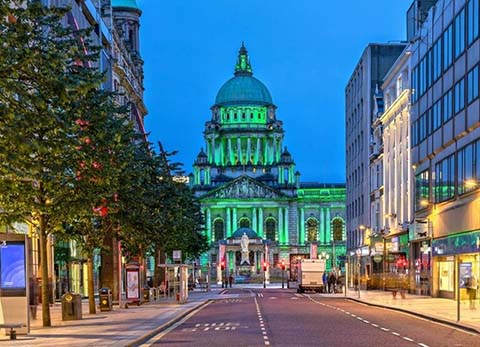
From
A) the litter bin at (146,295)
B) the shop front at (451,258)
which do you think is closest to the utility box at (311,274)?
the shop front at (451,258)

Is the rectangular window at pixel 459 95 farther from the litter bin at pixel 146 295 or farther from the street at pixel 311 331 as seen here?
the litter bin at pixel 146 295

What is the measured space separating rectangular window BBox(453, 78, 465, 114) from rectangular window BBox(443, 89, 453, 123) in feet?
3.80

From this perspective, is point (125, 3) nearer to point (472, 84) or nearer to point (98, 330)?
point (472, 84)

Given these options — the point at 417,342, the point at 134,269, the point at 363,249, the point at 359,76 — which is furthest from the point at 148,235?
the point at 359,76

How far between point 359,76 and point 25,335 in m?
79.5

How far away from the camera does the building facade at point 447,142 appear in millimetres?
49469

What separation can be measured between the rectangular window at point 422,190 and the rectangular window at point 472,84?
14.1 m

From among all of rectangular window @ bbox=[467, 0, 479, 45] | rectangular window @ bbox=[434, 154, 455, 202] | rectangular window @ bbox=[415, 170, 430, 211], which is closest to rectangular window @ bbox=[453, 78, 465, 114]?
rectangular window @ bbox=[467, 0, 479, 45]

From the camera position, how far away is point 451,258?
189ft

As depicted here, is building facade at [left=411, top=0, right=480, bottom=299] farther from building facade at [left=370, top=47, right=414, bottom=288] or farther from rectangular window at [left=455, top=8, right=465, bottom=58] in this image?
building facade at [left=370, top=47, right=414, bottom=288]

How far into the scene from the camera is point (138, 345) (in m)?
26.7

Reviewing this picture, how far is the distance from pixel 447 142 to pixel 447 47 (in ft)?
16.6

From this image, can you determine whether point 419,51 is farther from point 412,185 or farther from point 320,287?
point 320,287

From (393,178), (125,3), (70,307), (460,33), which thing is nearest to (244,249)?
(125,3)
